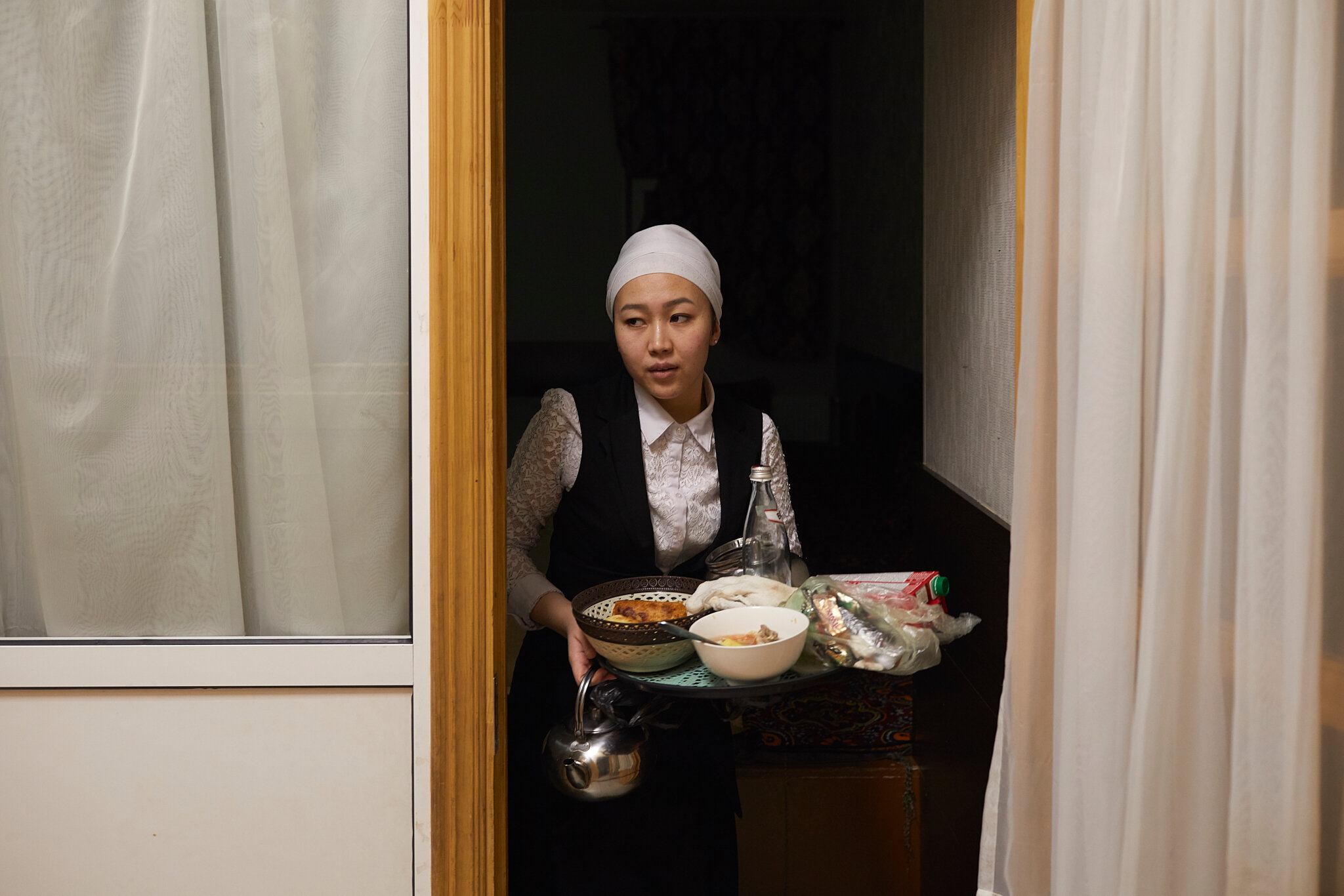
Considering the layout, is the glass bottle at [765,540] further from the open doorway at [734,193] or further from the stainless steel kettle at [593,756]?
the open doorway at [734,193]

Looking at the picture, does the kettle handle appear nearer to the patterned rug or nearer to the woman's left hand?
the woman's left hand

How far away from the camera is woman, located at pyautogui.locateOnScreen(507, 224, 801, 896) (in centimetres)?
168

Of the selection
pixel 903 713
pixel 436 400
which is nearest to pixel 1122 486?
pixel 436 400

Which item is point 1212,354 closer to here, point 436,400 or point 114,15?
point 436,400

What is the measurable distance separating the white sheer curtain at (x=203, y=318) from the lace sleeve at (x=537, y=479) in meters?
0.56

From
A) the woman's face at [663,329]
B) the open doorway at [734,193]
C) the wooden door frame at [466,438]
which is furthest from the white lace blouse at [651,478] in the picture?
the open doorway at [734,193]

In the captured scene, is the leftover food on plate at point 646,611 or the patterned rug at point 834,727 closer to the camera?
the leftover food on plate at point 646,611

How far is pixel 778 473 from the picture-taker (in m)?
2.00

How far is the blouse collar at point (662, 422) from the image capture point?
73.7 inches

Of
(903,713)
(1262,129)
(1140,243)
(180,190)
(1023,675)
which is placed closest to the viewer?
(1262,129)

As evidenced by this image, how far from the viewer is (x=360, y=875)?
4.08 feet

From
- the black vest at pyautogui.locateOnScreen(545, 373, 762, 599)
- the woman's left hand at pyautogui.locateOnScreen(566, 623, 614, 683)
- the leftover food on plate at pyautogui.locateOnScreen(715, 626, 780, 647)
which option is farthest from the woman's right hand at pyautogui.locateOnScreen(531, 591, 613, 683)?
the leftover food on plate at pyautogui.locateOnScreen(715, 626, 780, 647)

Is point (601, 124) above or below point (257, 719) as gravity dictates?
above

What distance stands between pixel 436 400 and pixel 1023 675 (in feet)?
2.71
